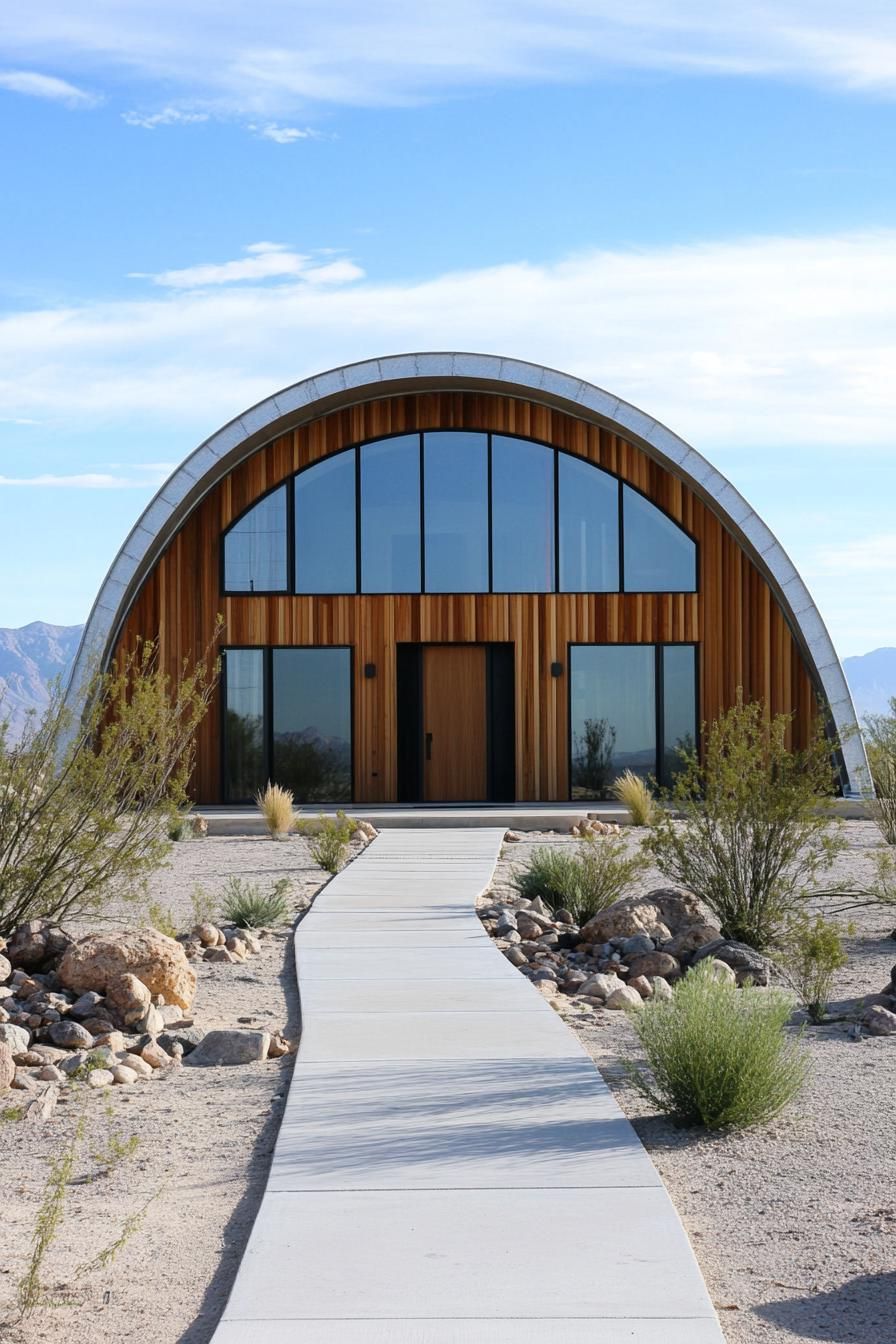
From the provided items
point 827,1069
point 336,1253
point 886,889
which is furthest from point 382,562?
point 336,1253

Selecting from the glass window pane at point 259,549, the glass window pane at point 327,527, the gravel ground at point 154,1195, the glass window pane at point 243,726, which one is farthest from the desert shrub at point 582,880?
the glass window pane at point 259,549

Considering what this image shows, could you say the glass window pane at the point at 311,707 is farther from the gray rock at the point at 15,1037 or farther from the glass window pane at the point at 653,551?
the gray rock at the point at 15,1037

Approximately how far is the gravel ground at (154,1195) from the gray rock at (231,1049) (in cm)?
9

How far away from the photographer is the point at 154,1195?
→ 4.65 meters

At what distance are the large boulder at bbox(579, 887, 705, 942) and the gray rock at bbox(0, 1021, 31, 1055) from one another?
3.99 meters

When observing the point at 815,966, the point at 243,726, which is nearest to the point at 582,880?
the point at 815,966

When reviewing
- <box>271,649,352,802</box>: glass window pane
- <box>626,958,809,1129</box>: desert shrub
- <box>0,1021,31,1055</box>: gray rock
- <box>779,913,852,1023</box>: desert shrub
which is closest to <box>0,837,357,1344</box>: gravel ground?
<box>0,1021,31,1055</box>: gray rock

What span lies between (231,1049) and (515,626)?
1501cm

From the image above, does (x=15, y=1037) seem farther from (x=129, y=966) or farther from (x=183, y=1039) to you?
(x=129, y=966)

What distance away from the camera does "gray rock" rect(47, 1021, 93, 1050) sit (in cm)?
668

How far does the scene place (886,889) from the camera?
Result: 1110 centimetres

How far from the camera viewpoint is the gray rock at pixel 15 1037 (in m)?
6.42

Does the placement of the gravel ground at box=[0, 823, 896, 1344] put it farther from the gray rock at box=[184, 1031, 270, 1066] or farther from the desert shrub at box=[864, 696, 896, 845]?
the desert shrub at box=[864, 696, 896, 845]

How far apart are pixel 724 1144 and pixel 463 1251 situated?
1625 millimetres
